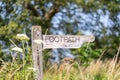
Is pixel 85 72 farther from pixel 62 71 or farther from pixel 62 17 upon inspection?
pixel 62 17

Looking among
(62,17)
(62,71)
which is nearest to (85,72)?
(62,71)

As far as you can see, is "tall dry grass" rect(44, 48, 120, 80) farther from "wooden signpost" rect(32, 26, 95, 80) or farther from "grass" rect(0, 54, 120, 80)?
"wooden signpost" rect(32, 26, 95, 80)

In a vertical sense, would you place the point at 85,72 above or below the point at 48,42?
below

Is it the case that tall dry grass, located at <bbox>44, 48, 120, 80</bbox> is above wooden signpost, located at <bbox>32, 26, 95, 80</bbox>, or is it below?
below

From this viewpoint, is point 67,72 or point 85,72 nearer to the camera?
point 67,72

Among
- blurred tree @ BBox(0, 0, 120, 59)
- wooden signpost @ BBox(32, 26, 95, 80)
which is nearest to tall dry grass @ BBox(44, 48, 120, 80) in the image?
wooden signpost @ BBox(32, 26, 95, 80)

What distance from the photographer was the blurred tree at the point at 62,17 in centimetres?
1393

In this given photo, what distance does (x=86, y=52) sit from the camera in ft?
15.9

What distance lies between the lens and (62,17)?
15898 millimetres

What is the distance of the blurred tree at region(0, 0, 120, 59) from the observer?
1393 cm

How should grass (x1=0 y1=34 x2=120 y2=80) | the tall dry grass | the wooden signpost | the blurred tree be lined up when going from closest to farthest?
grass (x1=0 y1=34 x2=120 y2=80) < the tall dry grass < the wooden signpost < the blurred tree

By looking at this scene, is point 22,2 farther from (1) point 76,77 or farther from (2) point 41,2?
(1) point 76,77

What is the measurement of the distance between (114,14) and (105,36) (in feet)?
2.98

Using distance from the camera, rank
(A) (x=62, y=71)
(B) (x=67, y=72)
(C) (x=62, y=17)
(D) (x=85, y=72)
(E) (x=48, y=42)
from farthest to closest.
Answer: (C) (x=62, y=17)
(E) (x=48, y=42)
(D) (x=85, y=72)
(A) (x=62, y=71)
(B) (x=67, y=72)
